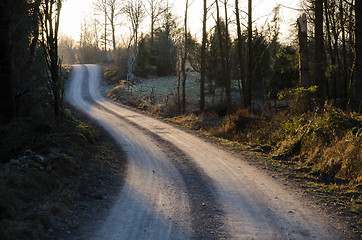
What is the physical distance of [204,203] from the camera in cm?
554

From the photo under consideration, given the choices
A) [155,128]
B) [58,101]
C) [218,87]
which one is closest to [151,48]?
[218,87]

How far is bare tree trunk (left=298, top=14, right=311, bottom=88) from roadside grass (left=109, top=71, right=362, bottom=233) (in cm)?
154

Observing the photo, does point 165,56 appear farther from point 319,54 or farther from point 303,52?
point 319,54

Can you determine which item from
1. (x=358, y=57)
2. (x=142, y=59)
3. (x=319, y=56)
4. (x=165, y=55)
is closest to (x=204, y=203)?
(x=358, y=57)

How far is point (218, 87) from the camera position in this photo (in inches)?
1549

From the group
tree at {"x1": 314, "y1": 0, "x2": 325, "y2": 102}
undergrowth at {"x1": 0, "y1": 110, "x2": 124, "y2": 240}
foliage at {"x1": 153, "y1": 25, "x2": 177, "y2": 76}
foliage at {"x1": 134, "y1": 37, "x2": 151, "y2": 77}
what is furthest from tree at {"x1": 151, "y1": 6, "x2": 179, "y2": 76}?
undergrowth at {"x1": 0, "y1": 110, "x2": 124, "y2": 240}

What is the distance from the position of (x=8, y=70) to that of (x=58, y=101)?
2099mm

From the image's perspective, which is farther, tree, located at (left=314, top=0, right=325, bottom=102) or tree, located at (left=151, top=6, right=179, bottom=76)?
tree, located at (left=151, top=6, right=179, bottom=76)

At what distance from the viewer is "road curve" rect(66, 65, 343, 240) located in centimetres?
438

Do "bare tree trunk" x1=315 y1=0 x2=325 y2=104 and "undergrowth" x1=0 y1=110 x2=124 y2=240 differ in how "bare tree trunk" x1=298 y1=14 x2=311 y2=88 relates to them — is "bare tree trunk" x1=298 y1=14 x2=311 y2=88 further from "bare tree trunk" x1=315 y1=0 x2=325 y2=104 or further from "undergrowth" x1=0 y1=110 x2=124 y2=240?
"undergrowth" x1=0 y1=110 x2=124 y2=240

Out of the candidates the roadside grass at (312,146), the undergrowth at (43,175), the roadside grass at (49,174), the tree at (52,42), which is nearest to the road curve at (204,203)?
the roadside grass at (49,174)

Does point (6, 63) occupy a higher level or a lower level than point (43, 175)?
higher

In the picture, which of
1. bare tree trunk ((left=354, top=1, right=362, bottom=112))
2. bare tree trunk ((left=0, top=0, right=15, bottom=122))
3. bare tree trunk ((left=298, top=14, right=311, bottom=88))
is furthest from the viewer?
bare tree trunk ((left=298, top=14, right=311, bottom=88))

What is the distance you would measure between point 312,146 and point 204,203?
198 inches
